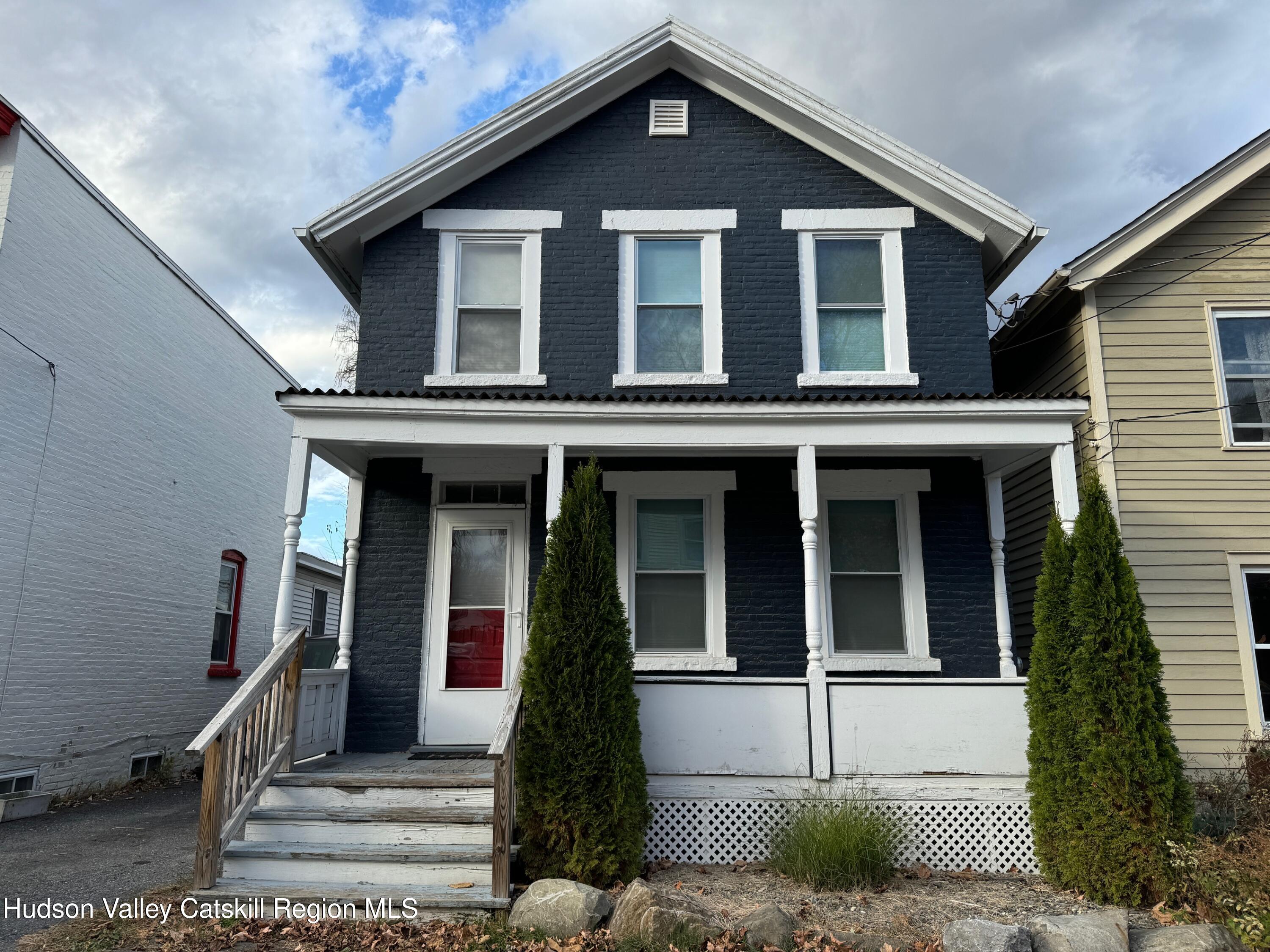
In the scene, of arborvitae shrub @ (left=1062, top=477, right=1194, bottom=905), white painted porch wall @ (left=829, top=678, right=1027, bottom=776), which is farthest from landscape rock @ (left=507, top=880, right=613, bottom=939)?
arborvitae shrub @ (left=1062, top=477, right=1194, bottom=905)

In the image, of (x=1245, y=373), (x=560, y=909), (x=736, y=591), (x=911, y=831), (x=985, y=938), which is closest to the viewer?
(x=985, y=938)

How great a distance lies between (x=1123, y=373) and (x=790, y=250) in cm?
383

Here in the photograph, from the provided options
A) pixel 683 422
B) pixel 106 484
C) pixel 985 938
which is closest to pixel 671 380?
pixel 683 422

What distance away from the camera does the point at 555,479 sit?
25.2 ft

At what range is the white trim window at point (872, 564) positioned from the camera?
8.93 m

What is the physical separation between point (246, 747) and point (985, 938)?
5.09 metres

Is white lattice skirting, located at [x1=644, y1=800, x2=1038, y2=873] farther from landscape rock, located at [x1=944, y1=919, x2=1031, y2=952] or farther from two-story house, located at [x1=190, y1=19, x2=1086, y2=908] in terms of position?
landscape rock, located at [x1=944, y1=919, x2=1031, y2=952]

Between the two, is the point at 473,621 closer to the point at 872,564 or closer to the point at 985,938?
the point at 872,564

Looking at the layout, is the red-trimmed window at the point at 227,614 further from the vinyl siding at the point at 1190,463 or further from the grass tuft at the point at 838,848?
the vinyl siding at the point at 1190,463

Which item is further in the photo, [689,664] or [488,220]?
[488,220]

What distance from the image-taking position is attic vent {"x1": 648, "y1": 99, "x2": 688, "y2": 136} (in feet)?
32.7

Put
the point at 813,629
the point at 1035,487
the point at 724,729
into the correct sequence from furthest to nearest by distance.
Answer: the point at 1035,487 < the point at 813,629 < the point at 724,729

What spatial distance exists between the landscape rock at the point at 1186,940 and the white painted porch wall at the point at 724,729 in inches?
97.2

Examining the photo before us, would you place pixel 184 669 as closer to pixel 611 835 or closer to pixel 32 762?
pixel 32 762
